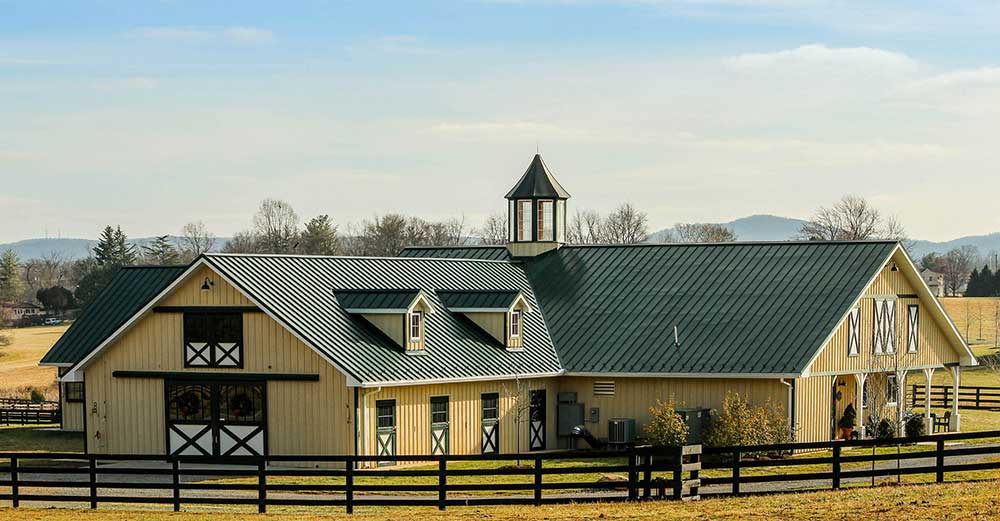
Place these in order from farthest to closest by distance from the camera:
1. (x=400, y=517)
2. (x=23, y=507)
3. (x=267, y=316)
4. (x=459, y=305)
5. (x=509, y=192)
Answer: (x=509, y=192) → (x=459, y=305) → (x=267, y=316) → (x=23, y=507) → (x=400, y=517)

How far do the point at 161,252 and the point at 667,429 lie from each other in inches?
4219

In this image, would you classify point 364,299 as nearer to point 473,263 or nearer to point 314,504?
point 473,263

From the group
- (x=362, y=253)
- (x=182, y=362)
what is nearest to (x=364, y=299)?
(x=182, y=362)

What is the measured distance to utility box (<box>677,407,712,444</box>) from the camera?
38344 millimetres

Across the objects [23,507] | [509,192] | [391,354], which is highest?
[509,192]

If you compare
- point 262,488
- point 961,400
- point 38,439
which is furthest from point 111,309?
point 961,400

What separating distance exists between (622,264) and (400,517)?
21.6 metres

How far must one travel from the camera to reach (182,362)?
122 feet

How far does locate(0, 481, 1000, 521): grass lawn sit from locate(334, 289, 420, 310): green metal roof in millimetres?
10366

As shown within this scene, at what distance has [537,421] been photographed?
1613 inches

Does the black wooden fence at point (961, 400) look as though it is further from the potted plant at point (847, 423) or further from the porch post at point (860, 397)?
the potted plant at point (847, 423)

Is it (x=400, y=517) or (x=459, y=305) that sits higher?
(x=459, y=305)

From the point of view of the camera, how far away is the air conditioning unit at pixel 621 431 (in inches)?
1567

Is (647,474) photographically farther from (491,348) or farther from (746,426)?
(491,348)
